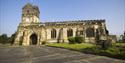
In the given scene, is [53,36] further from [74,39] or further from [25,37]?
[74,39]

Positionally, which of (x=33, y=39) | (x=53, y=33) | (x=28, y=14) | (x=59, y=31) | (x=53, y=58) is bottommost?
(x=53, y=58)

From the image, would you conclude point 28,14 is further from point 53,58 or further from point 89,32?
point 53,58

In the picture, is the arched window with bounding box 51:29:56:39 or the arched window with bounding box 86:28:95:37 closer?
the arched window with bounding box 86:28:95:37

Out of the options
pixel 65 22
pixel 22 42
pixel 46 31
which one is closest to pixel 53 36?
pixel 46 31

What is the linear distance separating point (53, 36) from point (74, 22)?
808 cm

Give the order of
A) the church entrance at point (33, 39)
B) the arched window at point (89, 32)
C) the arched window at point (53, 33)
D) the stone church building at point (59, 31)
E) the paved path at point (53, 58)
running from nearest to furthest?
the paved path at point (53, 58) → the stone church building at point (59, 31) → the arched window at point (89, 32) → the arched window at point (53, 33) → the church entrance at point (33, 39)

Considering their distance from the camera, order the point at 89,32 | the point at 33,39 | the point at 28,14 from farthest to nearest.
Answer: the point at 28,14 < the point at 33,39 < the point at 89,32

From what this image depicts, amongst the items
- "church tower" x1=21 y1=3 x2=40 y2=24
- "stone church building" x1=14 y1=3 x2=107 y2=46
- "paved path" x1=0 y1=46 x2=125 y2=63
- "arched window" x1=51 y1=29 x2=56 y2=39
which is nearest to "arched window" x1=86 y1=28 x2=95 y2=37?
"stone church building" x1=14 y1=3 x2=107 y2=46

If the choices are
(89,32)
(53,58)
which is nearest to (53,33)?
(89,32)

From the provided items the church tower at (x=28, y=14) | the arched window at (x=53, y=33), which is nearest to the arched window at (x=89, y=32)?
the arched window at (x=53, y=33)

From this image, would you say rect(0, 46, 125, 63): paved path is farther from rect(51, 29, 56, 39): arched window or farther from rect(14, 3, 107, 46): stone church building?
rect(51, 29, 56, 39): arched window

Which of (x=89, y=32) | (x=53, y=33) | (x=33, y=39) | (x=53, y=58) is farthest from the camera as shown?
(x=33, y=39)

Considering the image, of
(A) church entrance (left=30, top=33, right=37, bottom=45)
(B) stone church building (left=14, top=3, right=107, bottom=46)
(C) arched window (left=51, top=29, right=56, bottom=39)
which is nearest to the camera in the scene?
(B) stone church building (left=14, top=3, right=107, bottom=46)

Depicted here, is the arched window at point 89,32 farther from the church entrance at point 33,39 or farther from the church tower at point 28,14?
the church tower at point 28,14
